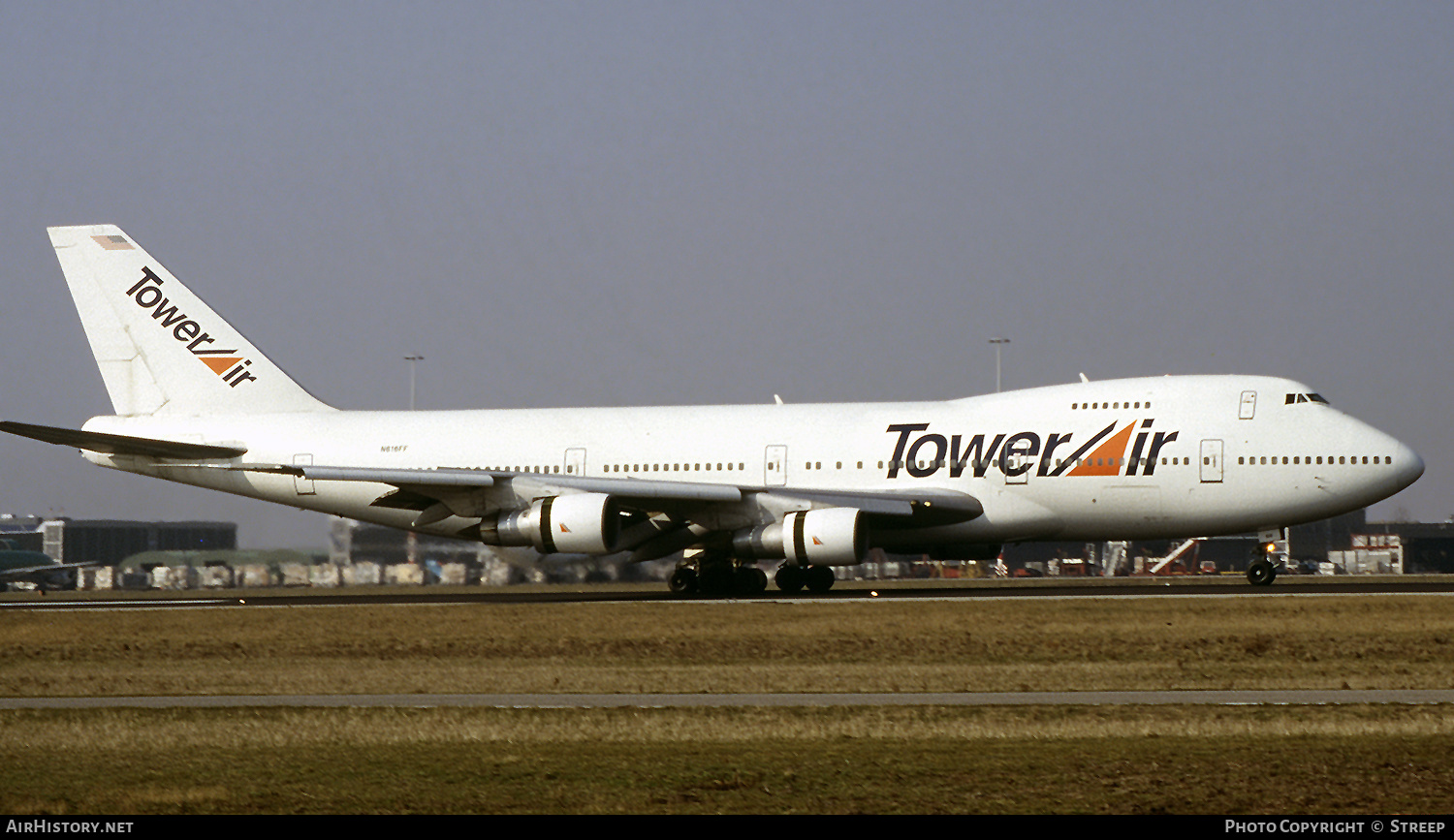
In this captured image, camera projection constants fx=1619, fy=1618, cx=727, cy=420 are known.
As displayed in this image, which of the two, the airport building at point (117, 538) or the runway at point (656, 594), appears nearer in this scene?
the runway at point (656, 594)

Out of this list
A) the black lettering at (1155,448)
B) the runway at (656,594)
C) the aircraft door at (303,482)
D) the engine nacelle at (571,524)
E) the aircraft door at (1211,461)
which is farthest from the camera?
the aircraft door at (303,482)

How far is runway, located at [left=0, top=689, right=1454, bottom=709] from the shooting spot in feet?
53.7

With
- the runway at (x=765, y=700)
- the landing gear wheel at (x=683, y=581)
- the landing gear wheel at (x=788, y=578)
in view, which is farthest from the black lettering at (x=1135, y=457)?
the runway at (x=765, y=700)

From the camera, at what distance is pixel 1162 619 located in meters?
27.4

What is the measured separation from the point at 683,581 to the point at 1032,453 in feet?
28.9

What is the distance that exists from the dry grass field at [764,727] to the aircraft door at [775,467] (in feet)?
37.8

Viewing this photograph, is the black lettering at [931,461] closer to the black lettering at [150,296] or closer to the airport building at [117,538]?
the black lettering at [150,296]

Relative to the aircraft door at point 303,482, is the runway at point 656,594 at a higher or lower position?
lower

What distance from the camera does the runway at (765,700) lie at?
1638 centimetres

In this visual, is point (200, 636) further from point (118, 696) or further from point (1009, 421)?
point (1009, 421)

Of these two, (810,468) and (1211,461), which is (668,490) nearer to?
(810,468)

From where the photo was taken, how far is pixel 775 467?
3966cm
